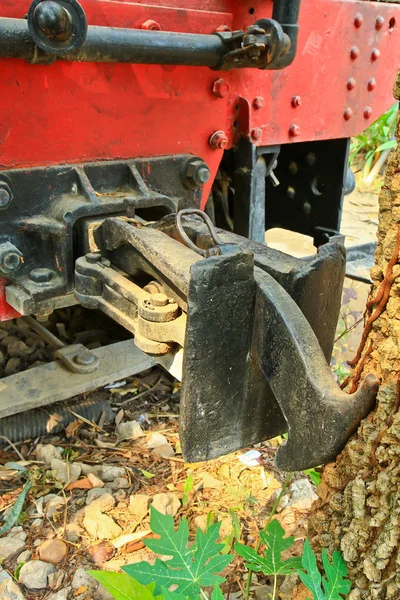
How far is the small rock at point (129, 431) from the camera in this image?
2.31m

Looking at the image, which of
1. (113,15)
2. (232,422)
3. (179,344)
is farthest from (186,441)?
(113,15)

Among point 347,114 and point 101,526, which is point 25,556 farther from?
point 347,114

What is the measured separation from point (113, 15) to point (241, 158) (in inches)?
29.0

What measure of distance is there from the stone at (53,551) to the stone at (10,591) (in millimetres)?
118

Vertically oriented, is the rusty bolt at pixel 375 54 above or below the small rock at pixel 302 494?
above

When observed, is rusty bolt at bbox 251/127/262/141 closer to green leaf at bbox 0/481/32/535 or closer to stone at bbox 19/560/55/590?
green leaf at bbox 0/481/32/535

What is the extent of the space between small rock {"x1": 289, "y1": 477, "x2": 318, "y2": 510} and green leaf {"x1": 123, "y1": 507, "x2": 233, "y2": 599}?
0.65 metres

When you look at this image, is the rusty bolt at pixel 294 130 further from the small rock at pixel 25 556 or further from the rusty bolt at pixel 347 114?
the small rock at pixel 25 556

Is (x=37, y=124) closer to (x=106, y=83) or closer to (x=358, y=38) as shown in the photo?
(x=106, y=83)

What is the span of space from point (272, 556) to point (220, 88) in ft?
4.94

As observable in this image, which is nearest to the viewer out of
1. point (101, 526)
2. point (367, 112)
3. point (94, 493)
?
point (101, 526)

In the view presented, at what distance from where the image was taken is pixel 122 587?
1.26 metres

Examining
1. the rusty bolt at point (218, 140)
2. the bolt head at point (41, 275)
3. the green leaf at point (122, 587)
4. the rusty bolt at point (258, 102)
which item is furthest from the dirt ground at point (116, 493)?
the rusty bolt at point (258, 102)

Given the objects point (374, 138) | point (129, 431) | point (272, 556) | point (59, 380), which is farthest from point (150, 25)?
point (374, 138)
